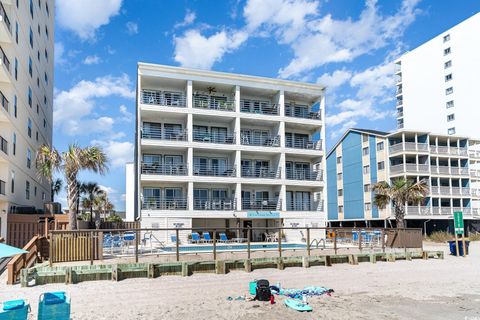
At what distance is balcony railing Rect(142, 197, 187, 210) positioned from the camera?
3466 cm

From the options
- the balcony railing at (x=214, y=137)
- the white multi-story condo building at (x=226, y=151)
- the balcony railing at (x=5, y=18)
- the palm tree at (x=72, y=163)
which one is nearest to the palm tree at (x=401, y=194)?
the white multi-story condo building at (x=226, y=151)

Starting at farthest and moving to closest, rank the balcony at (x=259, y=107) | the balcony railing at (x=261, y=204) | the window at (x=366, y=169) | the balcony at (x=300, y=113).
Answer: the window at (x=366, y=169) → the balcony at (x=300, y=113) → the balcony at (x=259, y=107) → the balcony railing at (x=261, y=204)

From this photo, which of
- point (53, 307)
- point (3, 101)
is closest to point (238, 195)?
point (3, 101)

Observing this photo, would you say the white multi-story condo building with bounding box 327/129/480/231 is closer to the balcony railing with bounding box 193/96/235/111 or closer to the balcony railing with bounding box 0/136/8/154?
the balcony railing with bounding box 193/96/235/111

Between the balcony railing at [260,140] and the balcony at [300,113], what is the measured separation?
306 cm

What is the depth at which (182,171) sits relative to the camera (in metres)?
36.4

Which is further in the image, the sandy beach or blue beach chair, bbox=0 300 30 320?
the sandy beach

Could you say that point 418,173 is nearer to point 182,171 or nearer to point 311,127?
point 311,127

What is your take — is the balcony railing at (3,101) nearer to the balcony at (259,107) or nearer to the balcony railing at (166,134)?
the balcony railing at (166,134)

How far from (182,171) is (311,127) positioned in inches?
551

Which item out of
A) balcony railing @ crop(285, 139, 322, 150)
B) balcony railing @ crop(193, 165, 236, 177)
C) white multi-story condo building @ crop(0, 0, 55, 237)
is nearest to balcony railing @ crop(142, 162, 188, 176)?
balcony railing @ crop(193, 165, 236, 177)

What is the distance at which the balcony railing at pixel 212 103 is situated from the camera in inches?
1492

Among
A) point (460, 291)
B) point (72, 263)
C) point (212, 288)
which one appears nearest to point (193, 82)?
point (72, 263)

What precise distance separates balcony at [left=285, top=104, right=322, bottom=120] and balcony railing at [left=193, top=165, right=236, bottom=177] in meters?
8.24
